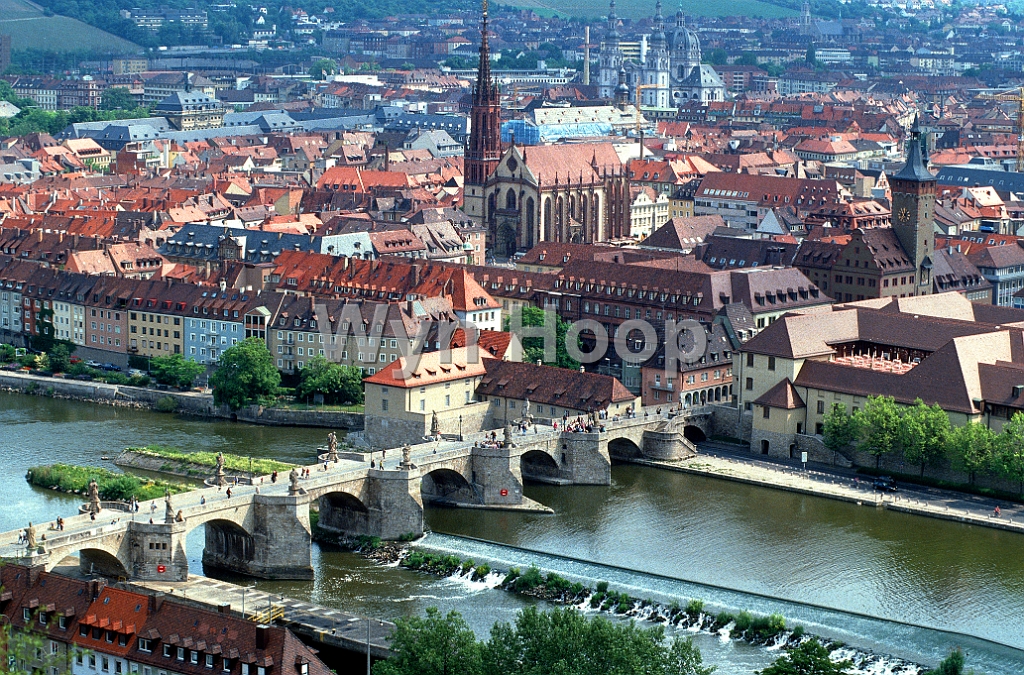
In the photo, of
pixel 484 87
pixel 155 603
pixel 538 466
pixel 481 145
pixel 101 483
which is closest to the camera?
pixel 155 603

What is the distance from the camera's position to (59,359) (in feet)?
329

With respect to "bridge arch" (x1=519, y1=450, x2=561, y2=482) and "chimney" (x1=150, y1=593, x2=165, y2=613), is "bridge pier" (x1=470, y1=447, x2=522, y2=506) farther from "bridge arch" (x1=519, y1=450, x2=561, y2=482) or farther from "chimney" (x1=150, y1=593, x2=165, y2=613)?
"chimney" (x1=150, y1=593, x2=165, y2=613)

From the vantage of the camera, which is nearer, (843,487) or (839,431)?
(843,487)

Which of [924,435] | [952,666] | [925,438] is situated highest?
[924,435]

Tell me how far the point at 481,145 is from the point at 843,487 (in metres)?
61.4

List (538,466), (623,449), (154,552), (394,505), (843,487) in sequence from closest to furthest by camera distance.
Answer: (154,552) → (394,505) → (843,487) → (538,466) → (623,449)

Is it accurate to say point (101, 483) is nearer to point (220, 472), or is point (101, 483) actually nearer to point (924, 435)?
point (220, 472)

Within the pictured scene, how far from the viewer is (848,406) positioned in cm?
8381

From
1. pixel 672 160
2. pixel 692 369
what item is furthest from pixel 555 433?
pixel 672 160

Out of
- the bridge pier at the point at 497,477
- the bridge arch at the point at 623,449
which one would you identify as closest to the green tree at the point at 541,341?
the bridge arch at the point at 623,449

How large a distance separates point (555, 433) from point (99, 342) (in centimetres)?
3031

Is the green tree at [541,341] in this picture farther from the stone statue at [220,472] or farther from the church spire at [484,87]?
the church spire at [484,87]

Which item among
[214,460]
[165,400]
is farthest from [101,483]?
[165,400]

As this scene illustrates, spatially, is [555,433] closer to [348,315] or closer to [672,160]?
[348,315]
